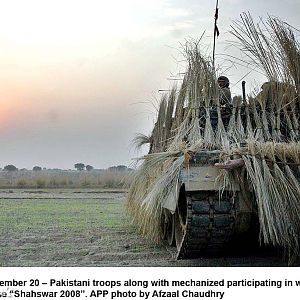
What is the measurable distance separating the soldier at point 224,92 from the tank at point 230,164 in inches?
0.8

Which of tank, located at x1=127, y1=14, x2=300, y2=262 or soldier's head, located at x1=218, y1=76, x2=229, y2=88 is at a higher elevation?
soldier's head, located at x1=218, y1=76, x2=229, y2=88

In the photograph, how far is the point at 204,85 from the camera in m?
4.62

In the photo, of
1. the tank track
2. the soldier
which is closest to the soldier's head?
the soldier

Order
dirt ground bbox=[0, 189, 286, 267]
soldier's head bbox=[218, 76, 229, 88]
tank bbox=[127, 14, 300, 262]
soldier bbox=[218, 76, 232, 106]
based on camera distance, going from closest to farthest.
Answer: tank bbox=[127, 14, 300, 262] → dirt ground bbox=[0, 189, 286, 267] → soldier bbox=[218, 76, 232, 106] → soldier's head bbox=[218, 76, 229, 88]

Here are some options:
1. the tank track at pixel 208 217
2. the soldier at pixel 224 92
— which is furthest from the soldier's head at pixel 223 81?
the tank track at pixel 208 217

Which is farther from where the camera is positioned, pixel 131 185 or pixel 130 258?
pixel 131 185

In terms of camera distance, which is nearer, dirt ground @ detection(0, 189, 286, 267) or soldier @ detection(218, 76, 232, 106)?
dirt ground @ detection(0, 189, 286, 267)

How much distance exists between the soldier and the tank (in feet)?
0.07

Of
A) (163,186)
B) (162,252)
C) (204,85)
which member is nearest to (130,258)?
(162,252)

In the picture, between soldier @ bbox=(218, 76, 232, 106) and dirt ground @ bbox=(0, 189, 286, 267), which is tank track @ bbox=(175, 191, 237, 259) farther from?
soldier @ bbox=(218, 76, 232, 106)

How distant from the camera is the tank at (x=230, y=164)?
143 inches

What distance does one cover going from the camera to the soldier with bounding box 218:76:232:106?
463 centimetres
